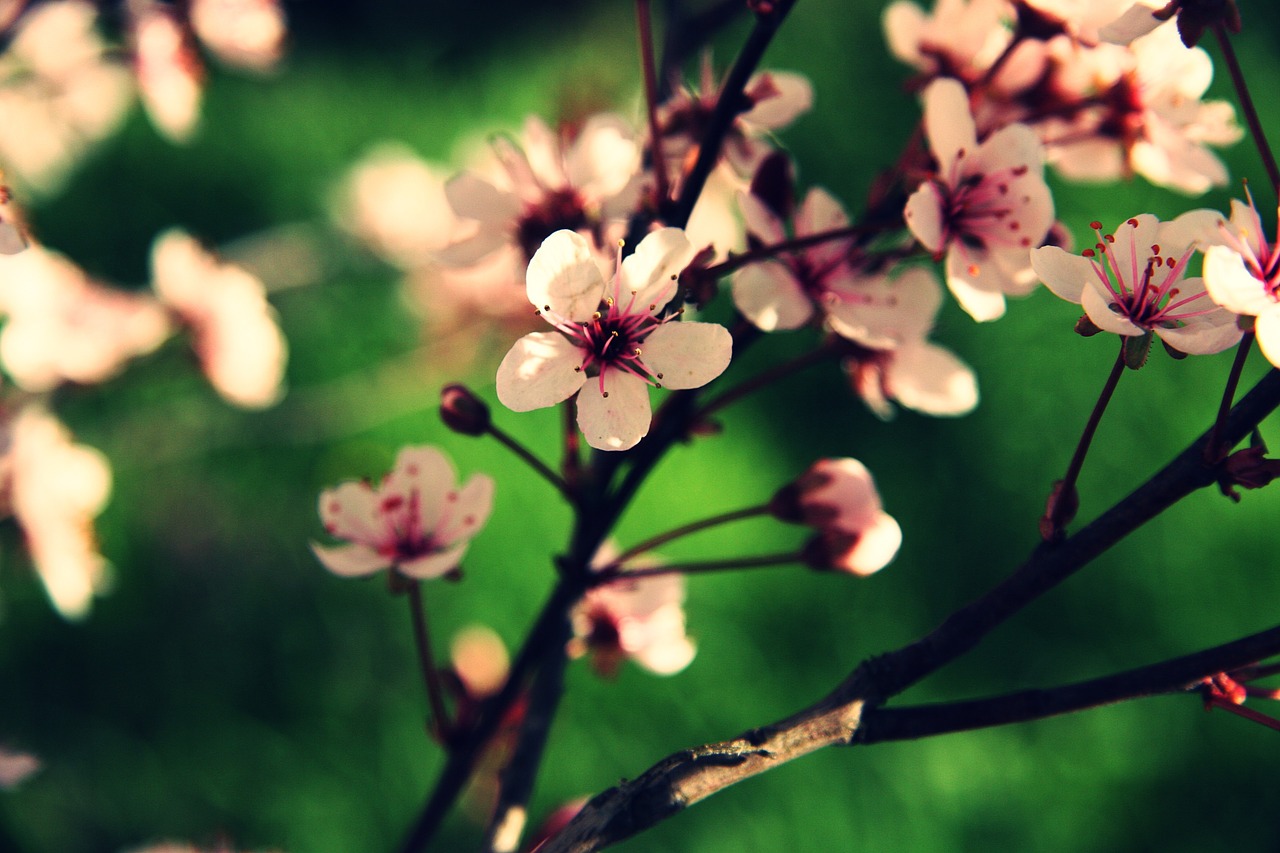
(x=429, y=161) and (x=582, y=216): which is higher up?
(x=429, y=161)

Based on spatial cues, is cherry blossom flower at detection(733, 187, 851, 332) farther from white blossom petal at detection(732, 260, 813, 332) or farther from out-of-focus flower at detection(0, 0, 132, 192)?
out-of-focus flower at detection(0, 0, 132, 192)

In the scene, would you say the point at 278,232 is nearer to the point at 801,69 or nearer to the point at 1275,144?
the point at 801,69

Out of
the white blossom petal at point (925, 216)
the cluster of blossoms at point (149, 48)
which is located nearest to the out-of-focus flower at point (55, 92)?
the cluster of blossoms at point (149, 48)

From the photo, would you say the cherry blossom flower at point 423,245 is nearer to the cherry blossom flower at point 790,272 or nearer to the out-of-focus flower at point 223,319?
the out-of-focus flower at point 223,319

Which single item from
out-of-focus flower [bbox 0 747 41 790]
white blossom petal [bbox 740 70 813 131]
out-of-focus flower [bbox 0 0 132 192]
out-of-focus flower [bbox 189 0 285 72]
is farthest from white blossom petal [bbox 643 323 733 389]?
out-of-focus flower [bbox 189 0 285 72]

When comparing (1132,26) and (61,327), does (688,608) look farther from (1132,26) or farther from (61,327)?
(1132,26)

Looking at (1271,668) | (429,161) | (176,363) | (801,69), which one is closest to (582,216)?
(1271,668)

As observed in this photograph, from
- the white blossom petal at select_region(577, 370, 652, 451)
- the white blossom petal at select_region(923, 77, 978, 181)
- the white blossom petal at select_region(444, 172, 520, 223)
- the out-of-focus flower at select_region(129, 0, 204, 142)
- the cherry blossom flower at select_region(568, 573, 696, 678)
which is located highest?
the out-of-focus flower at select_region(129, 0, 204, 142)
